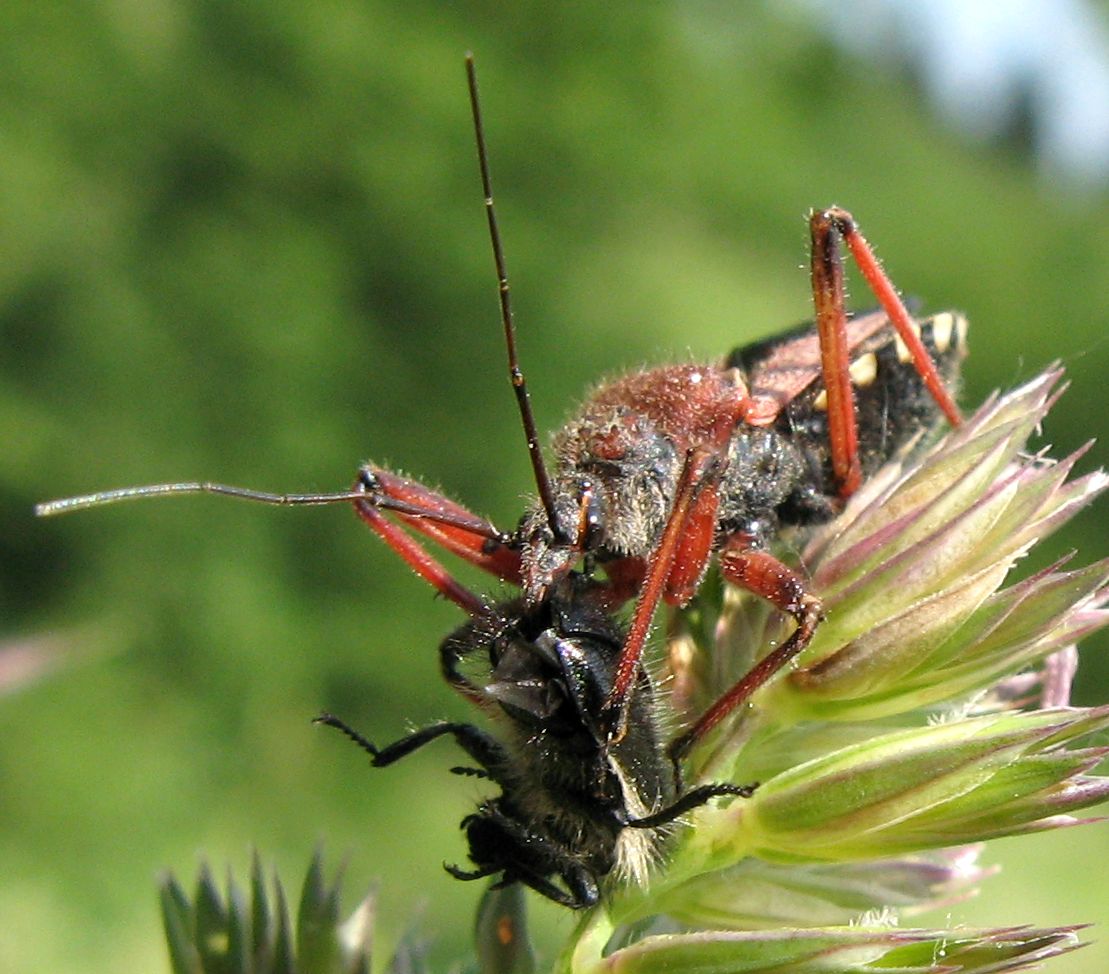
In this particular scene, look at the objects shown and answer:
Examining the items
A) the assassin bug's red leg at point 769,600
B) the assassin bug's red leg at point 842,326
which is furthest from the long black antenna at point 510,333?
the assassin bug's red leg at point 842,326

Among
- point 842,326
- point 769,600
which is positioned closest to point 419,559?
point 769,600

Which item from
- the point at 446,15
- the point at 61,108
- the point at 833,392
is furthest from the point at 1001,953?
the point at 446,15

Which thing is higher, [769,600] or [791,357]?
[791,357]

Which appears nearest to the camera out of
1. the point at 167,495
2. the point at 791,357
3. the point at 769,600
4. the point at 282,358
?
the point at 167,495

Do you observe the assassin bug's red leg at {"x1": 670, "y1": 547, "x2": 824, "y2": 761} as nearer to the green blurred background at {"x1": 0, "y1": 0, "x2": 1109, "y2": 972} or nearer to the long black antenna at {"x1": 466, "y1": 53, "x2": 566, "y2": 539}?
the long black antenna at {"x1": 466, "y1": 53, "x2": 566, "y2": 539}

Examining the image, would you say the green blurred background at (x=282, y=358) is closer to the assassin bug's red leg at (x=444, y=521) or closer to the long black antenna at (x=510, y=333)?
the assassin bug's red leg at (x=444, y=521)

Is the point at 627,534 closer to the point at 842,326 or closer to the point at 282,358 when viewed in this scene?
the point at 842,326

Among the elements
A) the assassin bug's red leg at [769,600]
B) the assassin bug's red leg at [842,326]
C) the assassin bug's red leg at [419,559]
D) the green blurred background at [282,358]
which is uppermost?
the green blurred background at [282,358]
